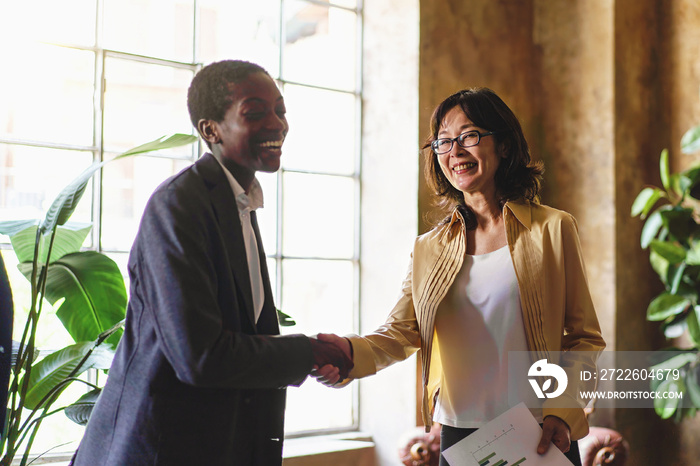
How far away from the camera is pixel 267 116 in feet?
4.53

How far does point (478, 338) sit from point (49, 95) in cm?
216

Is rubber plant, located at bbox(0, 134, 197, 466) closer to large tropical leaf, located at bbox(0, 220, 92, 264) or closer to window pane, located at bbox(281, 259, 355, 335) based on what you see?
large tropical leaf, located at bbox(0, 220, 92, 264)

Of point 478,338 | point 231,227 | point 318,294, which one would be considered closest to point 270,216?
point 318,294

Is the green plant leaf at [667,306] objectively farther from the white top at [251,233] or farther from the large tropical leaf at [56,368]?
the large tropical leaf at [56,368]

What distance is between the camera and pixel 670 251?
2.13 meters

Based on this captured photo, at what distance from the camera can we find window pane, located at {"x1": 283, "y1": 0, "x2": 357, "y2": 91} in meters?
3.50

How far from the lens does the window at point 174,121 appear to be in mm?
2795

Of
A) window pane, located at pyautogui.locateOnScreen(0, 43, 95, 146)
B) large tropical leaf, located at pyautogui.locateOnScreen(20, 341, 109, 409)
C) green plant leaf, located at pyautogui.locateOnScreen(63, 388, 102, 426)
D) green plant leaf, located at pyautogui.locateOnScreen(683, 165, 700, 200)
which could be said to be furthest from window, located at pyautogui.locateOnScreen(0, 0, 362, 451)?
green plant leaf, located at pyautogui.locateOnScreen(683, 165, 700, 200)

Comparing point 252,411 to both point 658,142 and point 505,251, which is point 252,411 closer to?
point 505,251

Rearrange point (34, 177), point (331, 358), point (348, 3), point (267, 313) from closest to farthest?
point (267, 313), point (331, 358), point (34, 177), point (348, 3)

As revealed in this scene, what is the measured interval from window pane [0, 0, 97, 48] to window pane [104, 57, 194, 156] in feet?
0.55

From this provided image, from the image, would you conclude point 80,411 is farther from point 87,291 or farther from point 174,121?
point 174,121

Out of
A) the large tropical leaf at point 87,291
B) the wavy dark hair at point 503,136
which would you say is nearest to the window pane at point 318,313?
the large tropical leaf at point 87,291

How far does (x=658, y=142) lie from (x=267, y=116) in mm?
2912
